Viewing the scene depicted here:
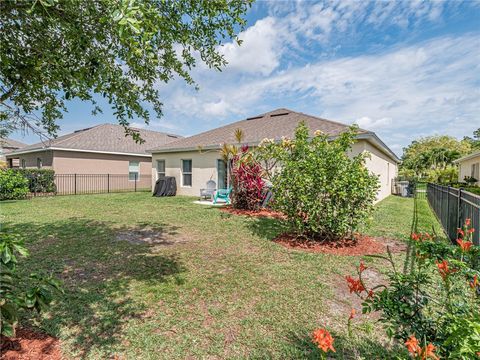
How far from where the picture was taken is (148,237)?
655cm

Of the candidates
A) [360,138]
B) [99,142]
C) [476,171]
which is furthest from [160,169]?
[476,171]

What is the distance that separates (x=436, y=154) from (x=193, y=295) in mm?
47007

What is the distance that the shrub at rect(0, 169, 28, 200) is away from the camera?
13.2 meters

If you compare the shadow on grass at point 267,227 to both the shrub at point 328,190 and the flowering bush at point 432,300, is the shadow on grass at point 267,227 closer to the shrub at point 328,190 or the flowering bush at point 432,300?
the shrub at point 328,190

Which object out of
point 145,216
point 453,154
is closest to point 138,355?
point 145,216

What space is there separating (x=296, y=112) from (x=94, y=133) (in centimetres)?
1694

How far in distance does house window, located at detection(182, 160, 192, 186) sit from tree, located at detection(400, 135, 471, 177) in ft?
114

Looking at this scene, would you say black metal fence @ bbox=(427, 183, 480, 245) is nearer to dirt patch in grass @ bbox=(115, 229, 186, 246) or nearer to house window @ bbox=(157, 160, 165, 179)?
dirt patch in grass @ bbox=(115, 229, 186, 246)

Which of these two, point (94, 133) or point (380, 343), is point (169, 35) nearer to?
point (380, 343)

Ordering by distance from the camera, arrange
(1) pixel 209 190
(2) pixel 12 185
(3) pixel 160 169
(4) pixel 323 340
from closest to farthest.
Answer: (4) pixel 323 340 < (2) pixel 12 185 < (1) pixel 209 190 < (3) pixel 160 169

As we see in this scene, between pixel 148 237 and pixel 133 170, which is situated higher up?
pixel 133 170

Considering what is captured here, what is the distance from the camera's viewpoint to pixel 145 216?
933 cm

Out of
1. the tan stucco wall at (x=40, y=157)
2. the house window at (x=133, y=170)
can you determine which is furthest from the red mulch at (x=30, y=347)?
the house window at (x=133, y=170)

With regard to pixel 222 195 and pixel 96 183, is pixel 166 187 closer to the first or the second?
pixel 222 195
